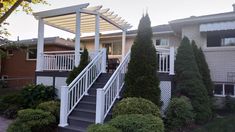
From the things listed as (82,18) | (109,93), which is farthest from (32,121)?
(82,18)

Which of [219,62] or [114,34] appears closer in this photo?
[219,62]

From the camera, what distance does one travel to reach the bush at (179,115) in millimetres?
7023

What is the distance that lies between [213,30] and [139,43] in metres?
4.61

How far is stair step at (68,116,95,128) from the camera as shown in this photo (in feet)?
23.1

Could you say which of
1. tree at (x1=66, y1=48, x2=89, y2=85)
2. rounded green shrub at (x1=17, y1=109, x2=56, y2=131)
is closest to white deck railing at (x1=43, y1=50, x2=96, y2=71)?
tree at (x1=66, y1=48, x2=89, y2=85)

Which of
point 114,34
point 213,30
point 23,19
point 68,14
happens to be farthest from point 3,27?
A: point 213,30

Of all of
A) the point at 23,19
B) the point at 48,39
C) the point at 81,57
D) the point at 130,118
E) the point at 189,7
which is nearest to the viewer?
the point at 130,118

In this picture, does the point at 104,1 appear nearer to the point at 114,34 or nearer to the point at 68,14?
the point at 68,14

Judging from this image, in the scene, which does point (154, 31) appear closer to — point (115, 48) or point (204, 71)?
Answer: point (115, 48)

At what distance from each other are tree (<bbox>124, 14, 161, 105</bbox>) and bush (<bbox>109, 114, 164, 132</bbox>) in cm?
154

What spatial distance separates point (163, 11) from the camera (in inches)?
503

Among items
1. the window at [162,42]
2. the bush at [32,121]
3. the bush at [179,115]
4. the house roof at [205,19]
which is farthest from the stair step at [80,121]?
the window at [162,42]

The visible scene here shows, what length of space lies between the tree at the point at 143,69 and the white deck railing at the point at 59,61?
421 centimetres

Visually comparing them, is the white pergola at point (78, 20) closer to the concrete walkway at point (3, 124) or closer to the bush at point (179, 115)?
the concrete walkway at point (3, 124)
